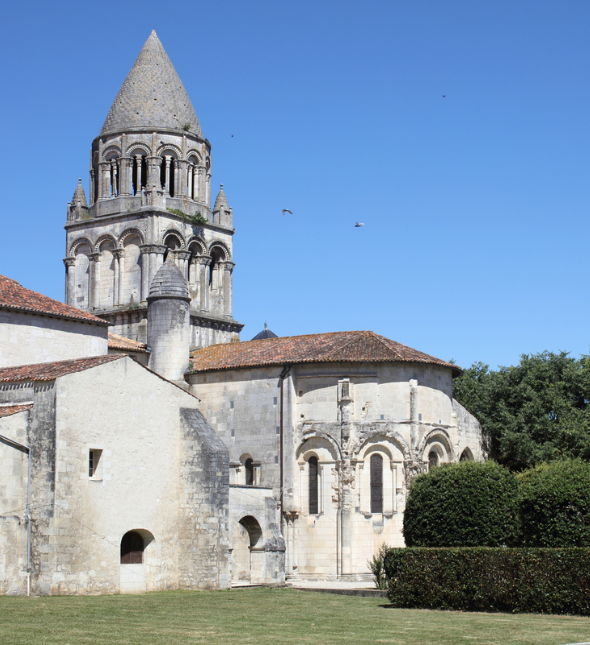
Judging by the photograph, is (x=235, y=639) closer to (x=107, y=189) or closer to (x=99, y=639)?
(x=99, y=639)

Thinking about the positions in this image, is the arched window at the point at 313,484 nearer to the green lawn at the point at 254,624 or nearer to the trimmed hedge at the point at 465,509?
the trimmed hedge at the point at 465,509

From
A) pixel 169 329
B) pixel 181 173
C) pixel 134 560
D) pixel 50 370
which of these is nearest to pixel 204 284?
pixel 181 173

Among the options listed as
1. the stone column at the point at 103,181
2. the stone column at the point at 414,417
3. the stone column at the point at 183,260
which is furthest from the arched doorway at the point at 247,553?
the stone column at the point at 103,181

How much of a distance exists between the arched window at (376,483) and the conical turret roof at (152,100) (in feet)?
85.5

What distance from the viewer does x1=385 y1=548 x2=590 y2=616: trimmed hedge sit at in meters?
23.5

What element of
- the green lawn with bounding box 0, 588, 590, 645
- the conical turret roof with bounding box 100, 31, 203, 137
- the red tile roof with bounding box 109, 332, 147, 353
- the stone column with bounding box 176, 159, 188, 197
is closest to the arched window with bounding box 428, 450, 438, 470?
the red tile roof with bounding box 109, 332, 147, 353

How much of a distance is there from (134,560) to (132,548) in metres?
0.39

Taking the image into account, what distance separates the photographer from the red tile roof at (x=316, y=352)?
4162cm

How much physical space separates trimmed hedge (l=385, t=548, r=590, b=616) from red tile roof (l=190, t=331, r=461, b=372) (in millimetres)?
15936

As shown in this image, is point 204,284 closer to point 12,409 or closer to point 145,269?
point 145,269

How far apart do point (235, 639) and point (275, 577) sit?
19.6 meters

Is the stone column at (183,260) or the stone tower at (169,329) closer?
the stone tower at (169,329)

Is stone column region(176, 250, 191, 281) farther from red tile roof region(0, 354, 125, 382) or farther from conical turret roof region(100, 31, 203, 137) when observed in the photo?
red tile roof region(0, 354, 125, 382)

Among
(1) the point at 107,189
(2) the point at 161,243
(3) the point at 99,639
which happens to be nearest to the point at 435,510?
(3) the point at 99,639
